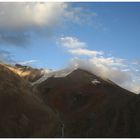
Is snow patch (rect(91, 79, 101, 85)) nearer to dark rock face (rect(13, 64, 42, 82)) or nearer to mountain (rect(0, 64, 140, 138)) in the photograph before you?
mountain (rect(0, 64, 140, 138))

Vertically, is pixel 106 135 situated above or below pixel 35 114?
below

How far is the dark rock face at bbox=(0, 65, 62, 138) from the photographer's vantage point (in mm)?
51156

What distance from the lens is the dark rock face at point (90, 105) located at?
2386 inches

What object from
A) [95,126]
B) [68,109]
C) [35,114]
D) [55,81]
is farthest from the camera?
[55,81]

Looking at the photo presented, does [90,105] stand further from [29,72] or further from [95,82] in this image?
[29,72]

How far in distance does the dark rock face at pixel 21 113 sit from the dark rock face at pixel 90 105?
20.7 ft

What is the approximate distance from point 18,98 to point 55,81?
4583cm

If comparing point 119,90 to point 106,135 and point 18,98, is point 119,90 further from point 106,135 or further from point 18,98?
point 18,98

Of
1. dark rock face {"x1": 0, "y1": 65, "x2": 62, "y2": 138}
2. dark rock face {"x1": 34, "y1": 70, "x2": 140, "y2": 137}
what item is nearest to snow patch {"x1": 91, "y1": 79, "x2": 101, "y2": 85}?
dark rock face {"x1": 34, "y1": 70, "x2": 140, "y2": 137}

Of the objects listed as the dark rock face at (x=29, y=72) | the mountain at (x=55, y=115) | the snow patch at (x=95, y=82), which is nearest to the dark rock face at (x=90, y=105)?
the mountain at (x=55, y=115)

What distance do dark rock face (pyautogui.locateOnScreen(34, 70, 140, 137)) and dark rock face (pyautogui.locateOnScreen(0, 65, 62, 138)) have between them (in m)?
6.31

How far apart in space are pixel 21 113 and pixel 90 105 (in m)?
34.5

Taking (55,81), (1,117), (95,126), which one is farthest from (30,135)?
(55,81)

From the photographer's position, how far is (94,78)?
348 ft
